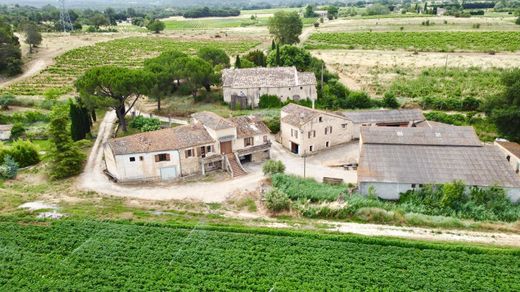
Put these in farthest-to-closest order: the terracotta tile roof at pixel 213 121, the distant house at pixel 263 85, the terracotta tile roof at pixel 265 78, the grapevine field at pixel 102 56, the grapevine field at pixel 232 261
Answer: the grapevine field at pixel 102 56 < the terracotta tile roof at pixel 265 78 < the distant house at pixel 263 85 < the terracotta tile roof at pixel 213 121 < the grapevine field at pixel 232 261

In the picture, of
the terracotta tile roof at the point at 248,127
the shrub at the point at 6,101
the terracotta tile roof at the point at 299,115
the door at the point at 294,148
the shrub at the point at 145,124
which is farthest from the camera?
the shrub at the point at 6,101

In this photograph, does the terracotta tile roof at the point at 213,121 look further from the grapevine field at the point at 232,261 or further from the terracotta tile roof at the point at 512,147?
the terracotta tile roof at the point at 512,147

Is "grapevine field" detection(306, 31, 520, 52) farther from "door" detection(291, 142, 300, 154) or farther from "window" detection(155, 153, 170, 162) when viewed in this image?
"window" detection(155, 153, 170, 162)

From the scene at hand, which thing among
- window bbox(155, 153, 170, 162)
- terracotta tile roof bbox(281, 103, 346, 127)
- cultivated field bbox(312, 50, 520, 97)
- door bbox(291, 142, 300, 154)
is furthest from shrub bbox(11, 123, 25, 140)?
cultivated field bbox(312, 50, 520, 97)

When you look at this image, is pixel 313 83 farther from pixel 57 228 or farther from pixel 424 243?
pixel 57 228

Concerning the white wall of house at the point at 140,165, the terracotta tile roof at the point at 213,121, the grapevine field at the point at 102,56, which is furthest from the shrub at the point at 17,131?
the terracotta tile roof at the point at 213,121

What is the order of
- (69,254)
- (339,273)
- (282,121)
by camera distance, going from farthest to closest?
(282,121) → (69,254) → (339,273)

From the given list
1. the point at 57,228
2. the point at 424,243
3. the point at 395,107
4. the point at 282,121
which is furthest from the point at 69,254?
the point at 395,107
